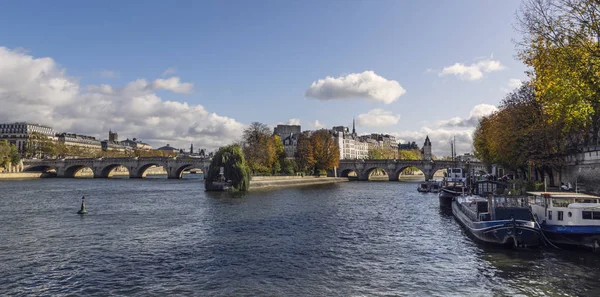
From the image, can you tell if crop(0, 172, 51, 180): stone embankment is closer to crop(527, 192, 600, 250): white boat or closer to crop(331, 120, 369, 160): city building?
crop(331, 120, 369, 160): city building

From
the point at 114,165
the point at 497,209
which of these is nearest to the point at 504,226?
the point at 497,209

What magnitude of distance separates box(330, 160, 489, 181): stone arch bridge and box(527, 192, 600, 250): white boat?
3183 inches

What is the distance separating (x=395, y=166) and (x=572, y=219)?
93.1 meters

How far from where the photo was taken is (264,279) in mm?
18188

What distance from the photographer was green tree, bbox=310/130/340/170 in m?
110

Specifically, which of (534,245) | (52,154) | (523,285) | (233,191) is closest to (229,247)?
(523,285)

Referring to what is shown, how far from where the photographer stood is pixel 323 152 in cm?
11075

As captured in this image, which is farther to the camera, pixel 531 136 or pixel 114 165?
pixel 114 165

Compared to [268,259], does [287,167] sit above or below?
above

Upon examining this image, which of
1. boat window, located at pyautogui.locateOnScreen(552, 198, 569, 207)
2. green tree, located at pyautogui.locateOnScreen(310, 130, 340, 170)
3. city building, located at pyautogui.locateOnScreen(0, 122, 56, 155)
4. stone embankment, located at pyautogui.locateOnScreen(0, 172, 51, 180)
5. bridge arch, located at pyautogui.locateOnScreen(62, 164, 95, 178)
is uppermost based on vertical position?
city building, located at pyautogui.locateOnScreen(0, 122, 56, 155)

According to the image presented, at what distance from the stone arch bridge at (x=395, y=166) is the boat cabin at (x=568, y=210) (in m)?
80.3

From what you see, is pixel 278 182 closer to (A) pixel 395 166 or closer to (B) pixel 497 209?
(A) pixel 395 166

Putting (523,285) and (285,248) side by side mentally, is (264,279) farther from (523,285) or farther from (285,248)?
(523,285)

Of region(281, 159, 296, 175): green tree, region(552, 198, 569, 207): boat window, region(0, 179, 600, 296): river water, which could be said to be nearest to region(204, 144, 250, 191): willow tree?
region(0, 179, 600, 296): river water
